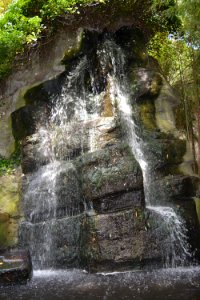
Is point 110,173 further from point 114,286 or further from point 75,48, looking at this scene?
point 75,48

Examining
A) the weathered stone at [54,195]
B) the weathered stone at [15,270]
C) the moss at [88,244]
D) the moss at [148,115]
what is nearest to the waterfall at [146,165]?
the moss at [148,115]

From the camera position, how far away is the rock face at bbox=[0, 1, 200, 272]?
775 cm

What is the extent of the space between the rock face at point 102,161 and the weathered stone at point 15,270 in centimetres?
134

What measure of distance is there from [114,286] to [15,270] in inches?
76.4

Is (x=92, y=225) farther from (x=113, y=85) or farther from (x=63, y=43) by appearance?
(x=63, y=43)

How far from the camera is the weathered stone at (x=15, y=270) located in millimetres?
6699

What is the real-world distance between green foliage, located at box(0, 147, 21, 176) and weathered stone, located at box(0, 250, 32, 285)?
3833 mm

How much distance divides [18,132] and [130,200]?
4894mm

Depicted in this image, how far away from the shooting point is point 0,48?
1059 centimetres

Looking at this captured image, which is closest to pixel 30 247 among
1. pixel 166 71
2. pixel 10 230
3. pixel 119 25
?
pixel 10 230

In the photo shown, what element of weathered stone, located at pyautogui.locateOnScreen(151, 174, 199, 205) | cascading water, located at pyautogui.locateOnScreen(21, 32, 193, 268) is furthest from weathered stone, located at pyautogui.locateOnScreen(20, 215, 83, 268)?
weathered stone, located at pyautogui.locateOnScreen(151, 174, 199, 205)

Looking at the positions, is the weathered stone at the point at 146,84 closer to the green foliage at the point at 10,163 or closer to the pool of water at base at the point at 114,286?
the green foliage at the point at 10,163

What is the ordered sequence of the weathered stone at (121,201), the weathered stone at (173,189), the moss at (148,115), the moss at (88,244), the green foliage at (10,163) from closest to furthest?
1. the moss at (88,244)
2. the weathered stone at (121,201)
3. the weathered stone at (173,189)
4. the green foliage at (10,163)
5. the moss at (148,115)

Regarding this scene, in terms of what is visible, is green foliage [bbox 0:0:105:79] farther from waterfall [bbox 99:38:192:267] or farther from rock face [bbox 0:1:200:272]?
waterfall [bbox 99:38:192:267]
